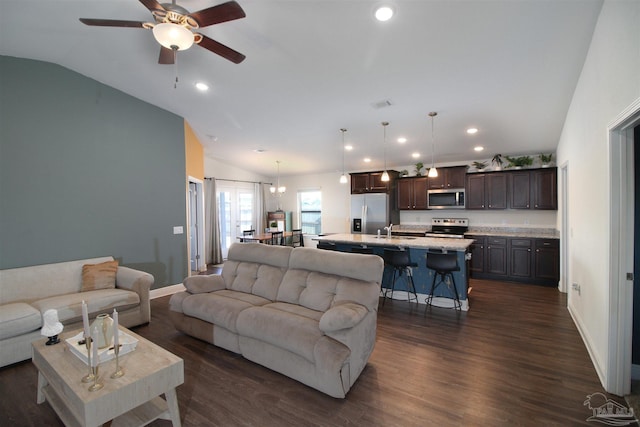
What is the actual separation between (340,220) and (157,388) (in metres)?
6.89

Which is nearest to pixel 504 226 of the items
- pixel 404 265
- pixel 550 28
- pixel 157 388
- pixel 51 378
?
pixel 404 265

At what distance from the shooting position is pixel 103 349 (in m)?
1.99

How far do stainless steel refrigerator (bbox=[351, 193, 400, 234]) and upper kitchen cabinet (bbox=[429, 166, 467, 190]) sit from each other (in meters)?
1.08

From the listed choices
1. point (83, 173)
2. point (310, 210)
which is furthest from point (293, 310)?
point (310, 210)

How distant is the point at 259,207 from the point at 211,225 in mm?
1802

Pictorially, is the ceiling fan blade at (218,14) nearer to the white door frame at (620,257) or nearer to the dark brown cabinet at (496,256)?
the white door frame at (620,257)

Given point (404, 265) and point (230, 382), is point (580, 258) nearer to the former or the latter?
point (404, 265)

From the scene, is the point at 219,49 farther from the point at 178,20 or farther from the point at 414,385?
the point at 414,385

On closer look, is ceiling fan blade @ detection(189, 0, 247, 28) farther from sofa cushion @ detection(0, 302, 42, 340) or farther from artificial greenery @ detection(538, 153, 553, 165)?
artificial greenery @ detection(538, 153, 553, 165)

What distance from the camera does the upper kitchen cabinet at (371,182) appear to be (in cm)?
693

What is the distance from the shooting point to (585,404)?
2.06 meters

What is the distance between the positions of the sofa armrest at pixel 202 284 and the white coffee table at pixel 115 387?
110 centimetres

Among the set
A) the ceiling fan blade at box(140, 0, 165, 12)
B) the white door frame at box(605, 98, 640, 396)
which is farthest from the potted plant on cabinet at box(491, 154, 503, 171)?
the ceiling fan blade at box(140, 0, 165, 12)

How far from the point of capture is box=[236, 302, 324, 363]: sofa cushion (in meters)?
2.21
